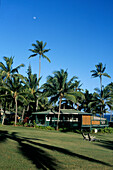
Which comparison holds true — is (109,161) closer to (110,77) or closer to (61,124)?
(61,124)

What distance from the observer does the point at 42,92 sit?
124ft

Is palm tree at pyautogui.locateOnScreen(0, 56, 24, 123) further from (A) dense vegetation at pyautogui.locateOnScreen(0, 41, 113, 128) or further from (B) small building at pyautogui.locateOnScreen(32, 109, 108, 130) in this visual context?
(B) small building at pyautogui.locateOnScreen(32, 109, 108, 130)

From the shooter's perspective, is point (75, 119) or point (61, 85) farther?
point (75, 119)

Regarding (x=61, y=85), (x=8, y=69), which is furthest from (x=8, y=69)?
(x=61, y=85)

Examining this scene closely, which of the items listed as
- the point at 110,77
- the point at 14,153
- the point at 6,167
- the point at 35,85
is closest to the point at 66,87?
the point at 35,85

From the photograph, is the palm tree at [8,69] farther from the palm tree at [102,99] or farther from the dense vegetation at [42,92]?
the palm tree at [102,99]

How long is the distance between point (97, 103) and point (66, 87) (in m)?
15.0

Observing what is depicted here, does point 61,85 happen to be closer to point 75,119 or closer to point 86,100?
point 75,119

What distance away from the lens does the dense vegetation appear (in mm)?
31328

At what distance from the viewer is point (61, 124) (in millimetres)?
32188

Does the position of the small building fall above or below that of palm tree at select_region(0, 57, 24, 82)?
below

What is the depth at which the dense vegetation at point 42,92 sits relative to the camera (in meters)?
31.3

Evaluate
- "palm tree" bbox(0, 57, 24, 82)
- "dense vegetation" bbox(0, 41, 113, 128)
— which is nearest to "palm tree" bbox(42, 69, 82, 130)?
"dense vegetation" bbox(0, 41, 113, 128)

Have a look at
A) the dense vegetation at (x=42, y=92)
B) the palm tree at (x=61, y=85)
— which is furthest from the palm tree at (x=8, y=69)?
the palm tree at (x=61, y=85)
